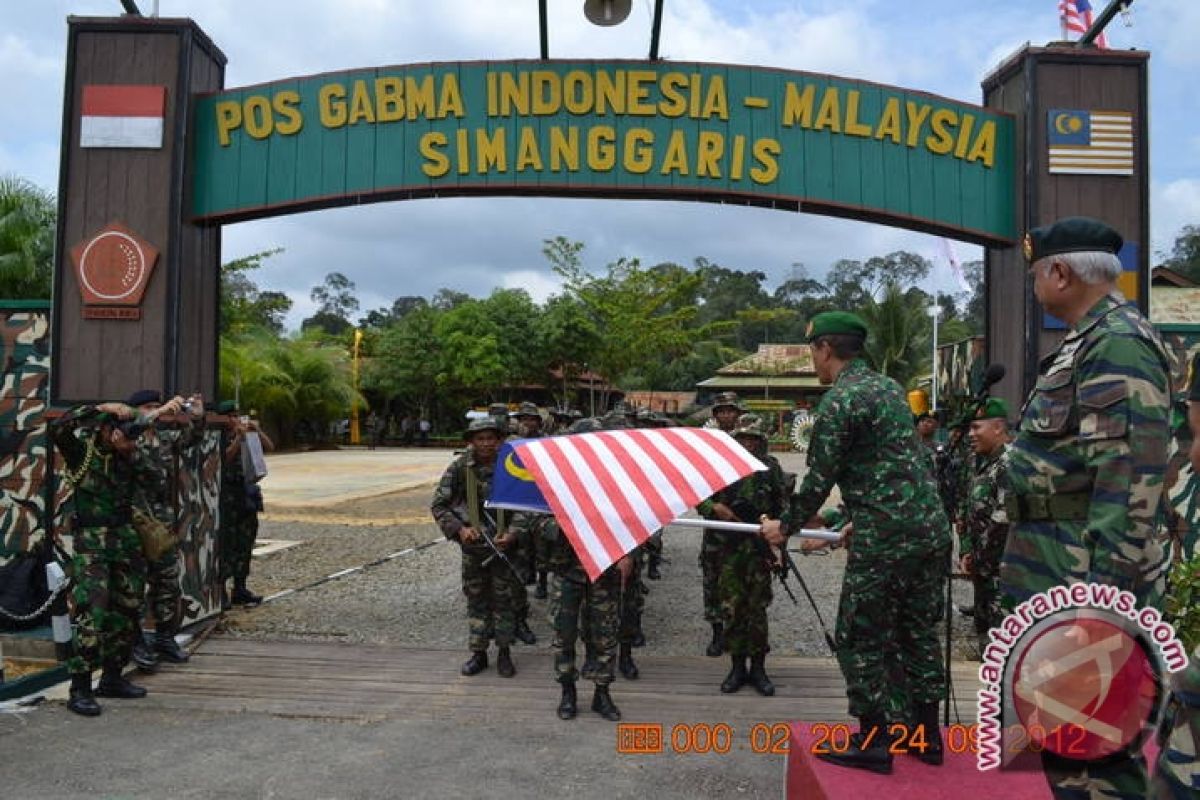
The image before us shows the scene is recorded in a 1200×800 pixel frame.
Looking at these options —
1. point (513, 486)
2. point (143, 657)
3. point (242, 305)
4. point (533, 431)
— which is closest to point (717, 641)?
point (513, 486)

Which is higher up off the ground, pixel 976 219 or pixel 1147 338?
pixel 976 219

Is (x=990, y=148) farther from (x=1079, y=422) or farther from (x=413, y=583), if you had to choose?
(x=413, y=583)

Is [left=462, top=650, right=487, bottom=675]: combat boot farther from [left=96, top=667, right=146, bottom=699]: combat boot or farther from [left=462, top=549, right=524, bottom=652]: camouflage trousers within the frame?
[left=96, top=667, right=146, bottom=699]: combat boot

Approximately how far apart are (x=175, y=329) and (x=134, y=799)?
12.1 feet

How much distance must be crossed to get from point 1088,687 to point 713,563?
12.3 feet

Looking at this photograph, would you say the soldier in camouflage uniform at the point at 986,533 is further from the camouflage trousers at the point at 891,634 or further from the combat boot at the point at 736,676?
the camouflage trousers at the point at 891,634

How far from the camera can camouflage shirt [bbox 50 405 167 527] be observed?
5133mm

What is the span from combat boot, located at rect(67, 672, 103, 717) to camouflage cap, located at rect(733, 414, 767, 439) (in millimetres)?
4317

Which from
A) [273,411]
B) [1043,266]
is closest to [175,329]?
[1043,266]

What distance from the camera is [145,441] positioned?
583 centimetres

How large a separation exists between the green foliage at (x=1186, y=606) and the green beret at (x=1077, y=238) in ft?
3.21

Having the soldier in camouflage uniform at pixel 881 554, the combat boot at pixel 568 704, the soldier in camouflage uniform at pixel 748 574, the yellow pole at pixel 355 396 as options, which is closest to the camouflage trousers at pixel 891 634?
the soldier in camouflage uniform at pixel 881 554

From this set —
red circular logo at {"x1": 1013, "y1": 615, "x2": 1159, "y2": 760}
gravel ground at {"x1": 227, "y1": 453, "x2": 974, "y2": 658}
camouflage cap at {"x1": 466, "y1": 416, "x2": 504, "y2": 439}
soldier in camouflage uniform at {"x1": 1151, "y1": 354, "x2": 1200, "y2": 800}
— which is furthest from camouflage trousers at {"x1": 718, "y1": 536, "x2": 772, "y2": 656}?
soldier in camouflage uniform at {"x1": 1151, "y1": 354, "x2": 1200, "y2": 800}

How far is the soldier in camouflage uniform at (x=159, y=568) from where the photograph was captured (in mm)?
5559
